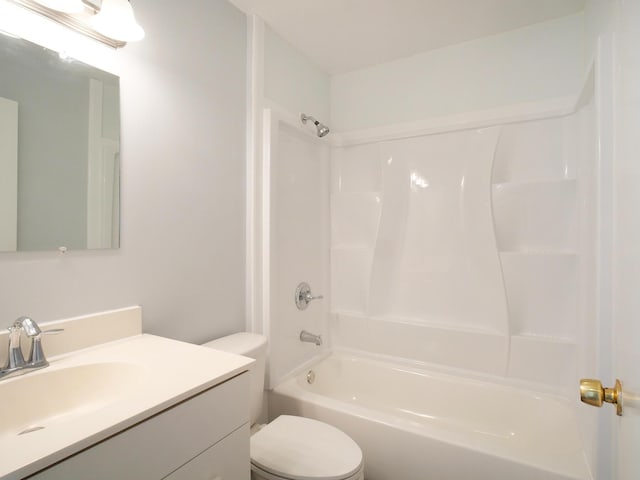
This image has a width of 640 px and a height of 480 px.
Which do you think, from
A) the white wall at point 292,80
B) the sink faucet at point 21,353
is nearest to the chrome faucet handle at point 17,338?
the sink faucet at point 21,353

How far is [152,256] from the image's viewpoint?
1292 millimetres

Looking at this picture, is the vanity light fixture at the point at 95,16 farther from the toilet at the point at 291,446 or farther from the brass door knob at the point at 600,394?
the brass door knob at the point at 600,394

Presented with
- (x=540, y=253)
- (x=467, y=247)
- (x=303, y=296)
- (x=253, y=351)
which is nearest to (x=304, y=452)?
(x=253, y=351)

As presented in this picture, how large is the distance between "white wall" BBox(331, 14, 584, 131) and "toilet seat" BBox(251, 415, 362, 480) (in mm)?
1891

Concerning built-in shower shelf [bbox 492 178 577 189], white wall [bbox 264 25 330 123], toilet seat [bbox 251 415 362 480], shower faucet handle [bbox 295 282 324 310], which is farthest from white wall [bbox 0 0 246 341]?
built-in shower shelf [bbox 492 178 577 189]

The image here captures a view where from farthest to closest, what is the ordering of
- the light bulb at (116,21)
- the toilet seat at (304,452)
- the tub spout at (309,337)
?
1. the tub spout at (309,337)
2. the toilet seat at (304,452)
3. the light bulb at (116,21)

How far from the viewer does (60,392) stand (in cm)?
91

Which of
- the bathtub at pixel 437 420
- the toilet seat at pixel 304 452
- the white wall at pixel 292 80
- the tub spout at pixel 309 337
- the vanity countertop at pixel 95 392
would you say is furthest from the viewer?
the tub spout at pixel 309 337

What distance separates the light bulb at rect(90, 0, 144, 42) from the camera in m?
1.04

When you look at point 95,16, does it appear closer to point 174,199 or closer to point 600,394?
point 174,199

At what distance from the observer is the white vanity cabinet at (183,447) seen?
629 mm

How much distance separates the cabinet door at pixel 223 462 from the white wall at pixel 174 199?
0.60m

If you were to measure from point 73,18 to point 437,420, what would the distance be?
2469mm

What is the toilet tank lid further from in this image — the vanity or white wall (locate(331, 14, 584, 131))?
white wall (locate(331, 14, 584, 131))
